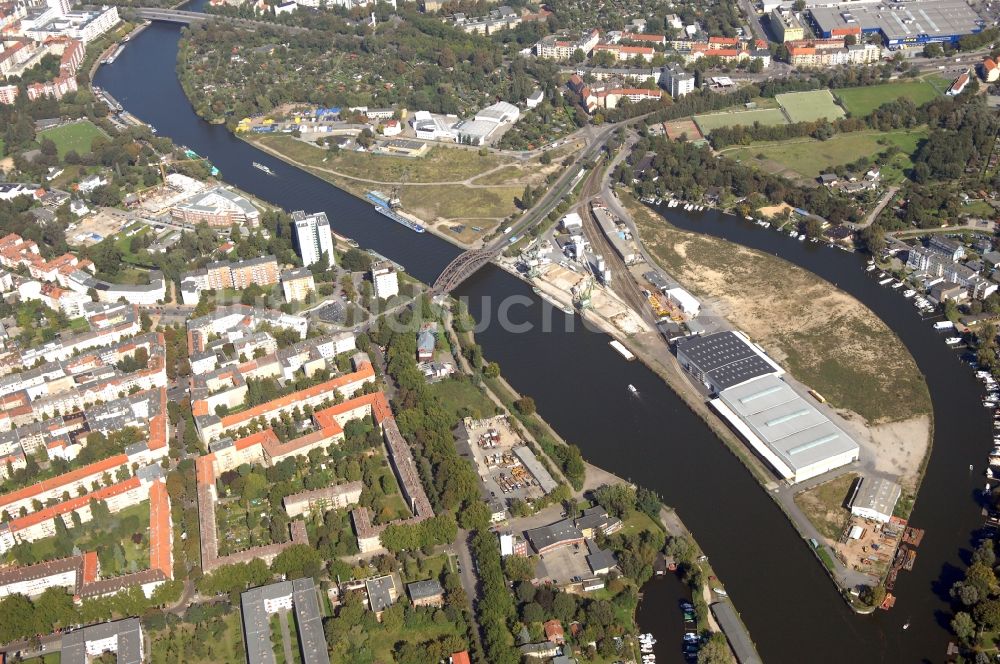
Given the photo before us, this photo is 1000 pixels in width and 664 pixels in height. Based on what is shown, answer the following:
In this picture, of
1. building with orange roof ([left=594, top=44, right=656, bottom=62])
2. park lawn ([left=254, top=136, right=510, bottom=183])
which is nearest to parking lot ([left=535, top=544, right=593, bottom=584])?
park lawn ([left=254, top=136, right=510, bottom=183])

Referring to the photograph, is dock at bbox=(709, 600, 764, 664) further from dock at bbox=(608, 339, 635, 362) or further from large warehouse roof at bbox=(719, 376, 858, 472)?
dock at bbox=(608, 339, 635, 362)

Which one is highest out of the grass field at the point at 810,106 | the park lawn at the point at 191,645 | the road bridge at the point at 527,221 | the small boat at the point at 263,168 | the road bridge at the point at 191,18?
the road bridge at the point at 191,18

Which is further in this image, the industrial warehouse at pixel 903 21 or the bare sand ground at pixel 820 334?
the industrial warehouse at pixel 903 21

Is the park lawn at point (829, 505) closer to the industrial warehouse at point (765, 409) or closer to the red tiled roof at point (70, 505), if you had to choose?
the industrial warehouse at point (765, 409)

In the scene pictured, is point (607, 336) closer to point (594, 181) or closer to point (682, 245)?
point (682, 245)

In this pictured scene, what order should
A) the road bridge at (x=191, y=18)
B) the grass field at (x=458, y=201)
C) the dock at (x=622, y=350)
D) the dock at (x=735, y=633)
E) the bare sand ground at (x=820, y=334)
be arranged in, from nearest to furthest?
the dock at (x=735, y=633) → the bare sand ground at (x=820, y=334) → the dock at (x=622, y=350) → the grass field at (x=458, y=201) → the road bridge at (x=191, y=18)

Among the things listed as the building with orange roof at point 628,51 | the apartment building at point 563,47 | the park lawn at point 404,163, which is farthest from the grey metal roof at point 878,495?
the apartment building at point 563,47

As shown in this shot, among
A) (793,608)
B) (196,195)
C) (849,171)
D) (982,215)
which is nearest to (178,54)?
(196,195)

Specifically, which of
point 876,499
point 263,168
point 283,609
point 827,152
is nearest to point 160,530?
point 283,609
